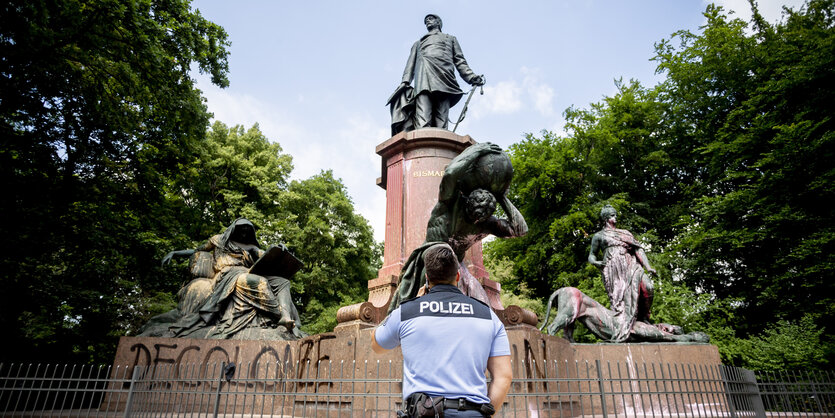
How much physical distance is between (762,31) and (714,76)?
1.99 m

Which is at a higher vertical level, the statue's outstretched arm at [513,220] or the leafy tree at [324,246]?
the leafy tree at [324,246]

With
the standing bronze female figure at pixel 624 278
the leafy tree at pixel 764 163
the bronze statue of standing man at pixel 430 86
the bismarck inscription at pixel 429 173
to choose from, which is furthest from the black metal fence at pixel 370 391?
the leafy tree at pixel 764 163

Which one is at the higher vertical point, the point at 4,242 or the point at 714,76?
the point at 714,76

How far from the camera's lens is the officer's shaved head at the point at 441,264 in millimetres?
2273

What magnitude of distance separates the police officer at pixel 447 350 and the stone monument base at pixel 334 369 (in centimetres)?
261

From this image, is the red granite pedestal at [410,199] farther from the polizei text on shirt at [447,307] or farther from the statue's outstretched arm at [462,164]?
the polizei text on shirt at [447,307]

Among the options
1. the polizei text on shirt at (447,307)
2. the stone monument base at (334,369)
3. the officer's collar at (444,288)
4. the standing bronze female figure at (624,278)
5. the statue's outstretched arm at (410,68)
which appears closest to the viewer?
the polizei text on shirt at (447,307)

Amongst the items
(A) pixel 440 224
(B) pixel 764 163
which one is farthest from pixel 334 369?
(B) pixel 764 163

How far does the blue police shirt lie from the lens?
79.6 inches

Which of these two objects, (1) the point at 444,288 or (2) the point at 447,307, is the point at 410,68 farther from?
(2) the point at 447,307

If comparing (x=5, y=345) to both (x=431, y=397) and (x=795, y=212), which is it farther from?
(x=795, y=212)

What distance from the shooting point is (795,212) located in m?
13.2

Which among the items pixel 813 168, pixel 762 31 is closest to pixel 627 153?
pixel 762 31

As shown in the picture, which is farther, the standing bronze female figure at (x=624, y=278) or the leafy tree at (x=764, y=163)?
the leafy tree at (x=764, y=163)
